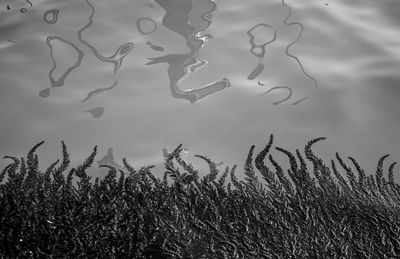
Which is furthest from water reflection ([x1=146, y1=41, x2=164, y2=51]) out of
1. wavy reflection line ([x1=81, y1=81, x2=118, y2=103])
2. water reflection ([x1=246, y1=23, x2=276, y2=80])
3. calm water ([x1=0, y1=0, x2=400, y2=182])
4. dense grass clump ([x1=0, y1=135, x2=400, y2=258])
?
dense grass clump ([x1=0, y1=135, x2=400, y2=258])

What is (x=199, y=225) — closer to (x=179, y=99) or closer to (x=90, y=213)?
(x=90, y=213)

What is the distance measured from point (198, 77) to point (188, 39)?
226 millimetres

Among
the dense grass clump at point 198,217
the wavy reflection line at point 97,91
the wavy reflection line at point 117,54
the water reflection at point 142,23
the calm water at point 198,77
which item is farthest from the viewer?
the water reflection at point 142,23

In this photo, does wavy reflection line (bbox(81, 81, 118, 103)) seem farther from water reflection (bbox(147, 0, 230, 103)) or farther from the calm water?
water reflection (bbox(147, 0, 230, 103))

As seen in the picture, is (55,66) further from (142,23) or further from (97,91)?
(142,23)

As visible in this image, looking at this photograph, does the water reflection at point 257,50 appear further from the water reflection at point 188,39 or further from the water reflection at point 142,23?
the water reflection at point 142,23

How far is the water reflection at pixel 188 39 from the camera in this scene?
1.55 meters

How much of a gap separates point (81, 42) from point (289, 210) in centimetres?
108

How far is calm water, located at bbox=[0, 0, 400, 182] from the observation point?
4.60 ft

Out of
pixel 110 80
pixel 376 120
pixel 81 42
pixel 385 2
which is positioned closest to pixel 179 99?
pixel 110 80

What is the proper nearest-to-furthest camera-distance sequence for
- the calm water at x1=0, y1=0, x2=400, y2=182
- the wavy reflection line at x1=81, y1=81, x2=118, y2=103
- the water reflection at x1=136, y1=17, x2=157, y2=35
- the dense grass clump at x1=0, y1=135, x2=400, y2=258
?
1. the dense grass clump at x1=0, y1=135, x2=400, y2=258
2. the calm water at x1=0, y1=0, x2=400, y2=182
3. the wavy reflection line at x1=81, y1=81, x2=118, y2=103
4. the water reflection at x1=136, y1=17, x2=157, y2=35

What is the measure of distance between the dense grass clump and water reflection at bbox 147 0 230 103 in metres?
0.50

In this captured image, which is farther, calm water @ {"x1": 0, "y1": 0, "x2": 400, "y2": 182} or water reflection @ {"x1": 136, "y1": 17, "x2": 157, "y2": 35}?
water reflection @ {"x1": 136, "y1": 17, "x2": 157, "y2": 35}

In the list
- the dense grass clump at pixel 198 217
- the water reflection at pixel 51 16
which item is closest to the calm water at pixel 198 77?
the water reflection at pixel 51 16
